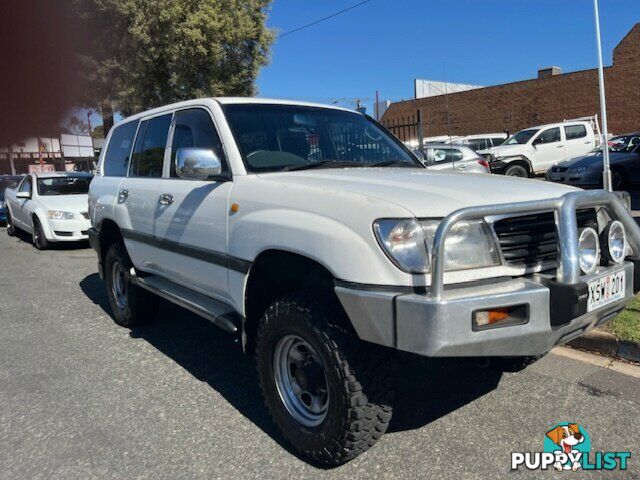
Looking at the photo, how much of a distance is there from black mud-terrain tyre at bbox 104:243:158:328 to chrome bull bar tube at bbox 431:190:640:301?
3390 mm

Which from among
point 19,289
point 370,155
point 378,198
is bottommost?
point 19,289

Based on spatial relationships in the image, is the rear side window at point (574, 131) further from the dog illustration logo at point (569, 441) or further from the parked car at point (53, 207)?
the dog illustration logo at point (569, 441)

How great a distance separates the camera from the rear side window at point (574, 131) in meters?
16.3

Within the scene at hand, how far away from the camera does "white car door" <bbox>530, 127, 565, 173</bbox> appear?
1574cm

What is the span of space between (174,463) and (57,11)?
40.5ft

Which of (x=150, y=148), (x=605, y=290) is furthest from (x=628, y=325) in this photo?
(x=150, y=148)

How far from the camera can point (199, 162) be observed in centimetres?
311

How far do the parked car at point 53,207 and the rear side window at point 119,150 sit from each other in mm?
5367

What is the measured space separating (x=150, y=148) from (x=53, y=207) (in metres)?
6.87

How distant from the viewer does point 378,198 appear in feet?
7.74

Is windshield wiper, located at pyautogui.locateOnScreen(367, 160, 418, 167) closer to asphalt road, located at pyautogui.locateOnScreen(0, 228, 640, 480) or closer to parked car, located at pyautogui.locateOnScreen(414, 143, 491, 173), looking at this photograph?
asphalt road, located at pyautogui.locateOnScreen(0, 228, 640, 480)

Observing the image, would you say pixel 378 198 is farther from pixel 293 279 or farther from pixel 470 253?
pixel 293 279

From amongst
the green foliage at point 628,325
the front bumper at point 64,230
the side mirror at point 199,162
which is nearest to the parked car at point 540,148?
the front bumper at point 64,230

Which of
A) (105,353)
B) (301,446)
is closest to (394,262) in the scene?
(301,446)
